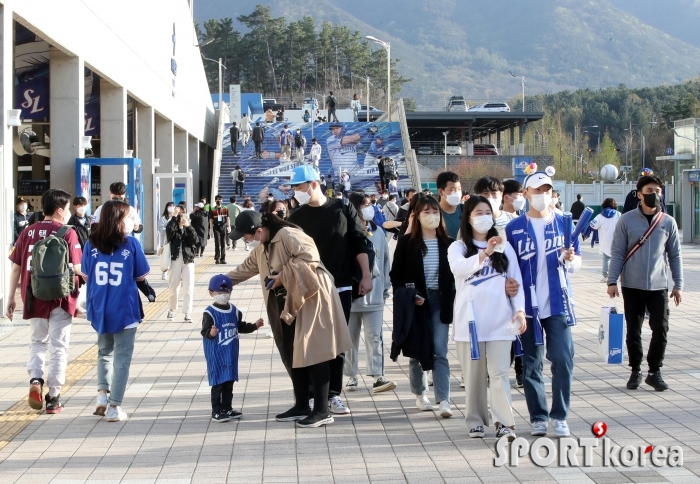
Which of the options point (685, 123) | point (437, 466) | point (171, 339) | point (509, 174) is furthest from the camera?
point (509, 174)

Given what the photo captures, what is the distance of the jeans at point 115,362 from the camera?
271 inches

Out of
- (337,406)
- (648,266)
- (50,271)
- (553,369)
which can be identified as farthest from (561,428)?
(50,271)

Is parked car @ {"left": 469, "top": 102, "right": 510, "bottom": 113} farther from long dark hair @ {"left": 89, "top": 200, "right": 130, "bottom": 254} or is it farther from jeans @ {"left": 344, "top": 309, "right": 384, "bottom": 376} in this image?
long dark hair @ {"left": 89, "top": 200, "right": 130, "bottom": 254}

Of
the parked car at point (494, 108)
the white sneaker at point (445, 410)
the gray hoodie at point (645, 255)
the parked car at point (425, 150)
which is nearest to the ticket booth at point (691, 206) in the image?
the gray hoodie at point (645, 255)

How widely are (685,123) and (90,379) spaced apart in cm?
3765

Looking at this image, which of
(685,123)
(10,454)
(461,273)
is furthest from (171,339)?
(685,123)

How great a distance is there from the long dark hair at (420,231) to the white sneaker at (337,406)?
4.40 ft

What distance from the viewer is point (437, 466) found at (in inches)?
220

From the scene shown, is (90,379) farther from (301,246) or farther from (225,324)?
(301,246)

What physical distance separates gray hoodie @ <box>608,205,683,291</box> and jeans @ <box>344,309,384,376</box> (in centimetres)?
209

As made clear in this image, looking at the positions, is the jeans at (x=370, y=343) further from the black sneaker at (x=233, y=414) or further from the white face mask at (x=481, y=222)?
the white face mask at (x=481, y=222)

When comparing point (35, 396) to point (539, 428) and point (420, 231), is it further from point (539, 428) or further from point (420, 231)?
point (539, 428)

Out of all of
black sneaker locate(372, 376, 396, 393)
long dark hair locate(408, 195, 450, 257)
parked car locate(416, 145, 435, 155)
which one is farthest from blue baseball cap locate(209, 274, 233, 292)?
Result: parked car locate(416, 145, 435, 155)

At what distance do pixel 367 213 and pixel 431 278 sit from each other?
2078 mm
